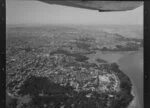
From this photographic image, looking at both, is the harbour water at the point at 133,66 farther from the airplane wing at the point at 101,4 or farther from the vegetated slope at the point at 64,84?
the airplane wing at the point at 101,4

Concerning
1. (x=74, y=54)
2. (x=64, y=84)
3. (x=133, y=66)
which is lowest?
(x=64, y=84)

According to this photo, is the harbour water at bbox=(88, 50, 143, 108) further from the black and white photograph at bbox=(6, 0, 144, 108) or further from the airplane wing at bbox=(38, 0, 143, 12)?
the airplane wing at bbox=(38, 0, 143, 12)

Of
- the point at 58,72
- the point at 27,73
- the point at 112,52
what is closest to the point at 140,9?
the point at 112,52

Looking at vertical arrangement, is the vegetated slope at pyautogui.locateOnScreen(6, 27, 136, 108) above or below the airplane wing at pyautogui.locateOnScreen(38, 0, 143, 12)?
below

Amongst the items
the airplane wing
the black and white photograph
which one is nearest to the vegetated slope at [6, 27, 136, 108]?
the black and white photograph

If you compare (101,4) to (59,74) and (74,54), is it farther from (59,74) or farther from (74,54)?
(59,74)

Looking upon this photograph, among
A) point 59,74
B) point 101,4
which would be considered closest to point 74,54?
point 59,74

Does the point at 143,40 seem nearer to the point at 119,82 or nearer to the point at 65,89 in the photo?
the point at 119,82

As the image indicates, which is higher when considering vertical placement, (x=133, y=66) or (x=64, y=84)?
(x=133, y=66)

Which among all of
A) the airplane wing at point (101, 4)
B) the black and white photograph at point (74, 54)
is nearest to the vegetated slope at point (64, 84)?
the black and white photograph at point (74, 54)
